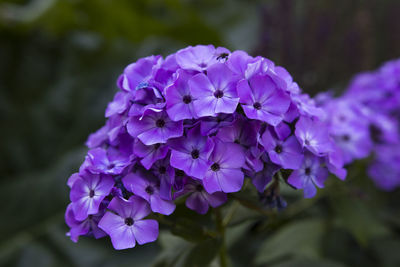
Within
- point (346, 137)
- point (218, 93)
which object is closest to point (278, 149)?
point (218, 93)

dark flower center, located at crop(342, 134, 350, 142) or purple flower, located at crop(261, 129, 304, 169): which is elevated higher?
purple flower, located at crop(261, 129, 304, 169)

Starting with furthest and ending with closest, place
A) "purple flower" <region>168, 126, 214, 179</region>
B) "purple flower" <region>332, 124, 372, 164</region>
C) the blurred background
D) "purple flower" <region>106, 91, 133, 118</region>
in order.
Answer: the blurred background
"purple flower" <region>332, 124, 372, 164</region>
"purple flower" <region>106, 91, 133, 118</region>
"purple flower" <region>168, 126, 214, 179</region>

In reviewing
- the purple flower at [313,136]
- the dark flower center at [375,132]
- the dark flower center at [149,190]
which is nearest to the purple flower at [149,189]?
the dark flower center at [149,190]

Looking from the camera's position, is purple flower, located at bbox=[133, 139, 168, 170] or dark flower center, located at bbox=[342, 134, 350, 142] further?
dark flower center, located at bbox=[342, 134, 350, 142]

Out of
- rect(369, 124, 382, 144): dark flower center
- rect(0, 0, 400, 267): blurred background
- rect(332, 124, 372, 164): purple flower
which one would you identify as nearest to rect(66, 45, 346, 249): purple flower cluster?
rect(0, 0, 400, 267): blurred background

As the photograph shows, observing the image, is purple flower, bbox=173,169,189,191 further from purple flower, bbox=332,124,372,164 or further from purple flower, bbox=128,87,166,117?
purple flower, bbox=332,124,372,164

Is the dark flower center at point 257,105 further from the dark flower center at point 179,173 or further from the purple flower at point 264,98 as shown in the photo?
the dark flower center at point 179,173

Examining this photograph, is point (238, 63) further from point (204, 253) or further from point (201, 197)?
point (204, 253)
